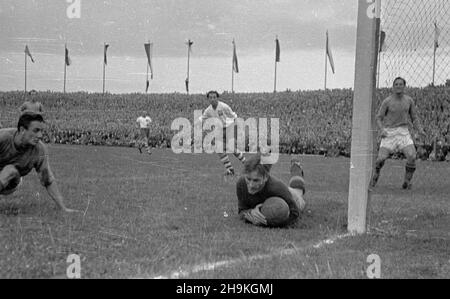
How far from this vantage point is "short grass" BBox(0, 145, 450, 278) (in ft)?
16.3

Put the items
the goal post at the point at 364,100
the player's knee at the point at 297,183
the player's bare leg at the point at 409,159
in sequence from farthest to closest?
the player's bare leg at the point at 409,159, the player's knee at the point at 297,183, the goal post at the point at 364,100

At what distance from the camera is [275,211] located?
708cm

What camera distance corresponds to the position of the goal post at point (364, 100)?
22.3 ft

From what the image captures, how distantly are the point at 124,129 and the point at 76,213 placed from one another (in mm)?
32333

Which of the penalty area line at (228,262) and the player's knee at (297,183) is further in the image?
the player's knee at (297,183)

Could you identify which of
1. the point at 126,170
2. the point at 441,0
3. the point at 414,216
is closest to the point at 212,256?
the point at 414,216

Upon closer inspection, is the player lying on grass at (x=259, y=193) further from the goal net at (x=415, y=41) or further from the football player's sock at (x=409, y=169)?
the football player's sock at (x=409, y=169)

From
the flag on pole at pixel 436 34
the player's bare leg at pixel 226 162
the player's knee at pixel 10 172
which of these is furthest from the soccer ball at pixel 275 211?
the player's bare leg at pixel 226 162

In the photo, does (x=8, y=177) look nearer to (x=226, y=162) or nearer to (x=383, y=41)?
(x=383, y=41)

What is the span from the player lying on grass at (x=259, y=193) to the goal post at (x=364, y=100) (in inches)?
31.7

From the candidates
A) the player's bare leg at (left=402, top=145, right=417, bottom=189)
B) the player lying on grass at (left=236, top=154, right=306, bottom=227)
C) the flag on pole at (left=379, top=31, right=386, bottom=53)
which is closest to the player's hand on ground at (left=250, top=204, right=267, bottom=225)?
the player lying on grass at (left=236, top=154, right=306, bottom=227)

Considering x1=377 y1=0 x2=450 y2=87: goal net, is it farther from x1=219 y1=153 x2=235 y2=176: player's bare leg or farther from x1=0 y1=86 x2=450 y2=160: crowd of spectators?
x1=0 y1=86 x2=450 y2=160: crowd of spectators

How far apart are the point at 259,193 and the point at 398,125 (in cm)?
526
